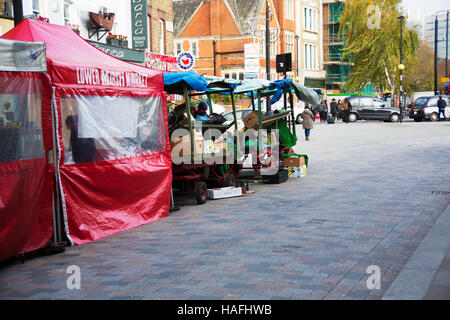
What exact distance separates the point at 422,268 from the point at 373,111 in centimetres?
3874

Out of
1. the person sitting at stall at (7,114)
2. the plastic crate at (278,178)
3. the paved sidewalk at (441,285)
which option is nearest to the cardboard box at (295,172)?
the plastic crate at (278,178)

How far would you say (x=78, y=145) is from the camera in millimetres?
8008

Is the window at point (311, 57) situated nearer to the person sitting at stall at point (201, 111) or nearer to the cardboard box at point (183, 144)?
the person sitting at stall at point (201, 111)

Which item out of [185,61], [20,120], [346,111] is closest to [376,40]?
[346,111]

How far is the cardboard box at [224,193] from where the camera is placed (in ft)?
37.5

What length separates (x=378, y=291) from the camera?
523cm

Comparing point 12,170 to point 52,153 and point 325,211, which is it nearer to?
point 52,153

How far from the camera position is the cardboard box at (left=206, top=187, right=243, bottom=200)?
11.4 metres

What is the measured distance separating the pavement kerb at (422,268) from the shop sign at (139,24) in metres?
19.2

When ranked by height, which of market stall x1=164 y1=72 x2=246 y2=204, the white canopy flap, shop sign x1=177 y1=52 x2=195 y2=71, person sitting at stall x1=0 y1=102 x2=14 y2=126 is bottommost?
market stall x1=164 y1=72 x2=246 y2=204

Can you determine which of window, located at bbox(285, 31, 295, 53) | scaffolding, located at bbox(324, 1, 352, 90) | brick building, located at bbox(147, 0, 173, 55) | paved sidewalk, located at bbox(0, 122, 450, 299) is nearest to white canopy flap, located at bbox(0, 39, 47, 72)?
paved sidewalk, located at bbox(0, 122, 450, 299)

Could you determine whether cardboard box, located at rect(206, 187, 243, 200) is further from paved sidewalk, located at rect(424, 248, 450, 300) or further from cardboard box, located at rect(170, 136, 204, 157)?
paved sidewalk, located at rect(424, 248, 450, 300)

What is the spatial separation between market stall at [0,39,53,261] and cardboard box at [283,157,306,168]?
772cm

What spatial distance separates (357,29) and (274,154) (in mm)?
45679
